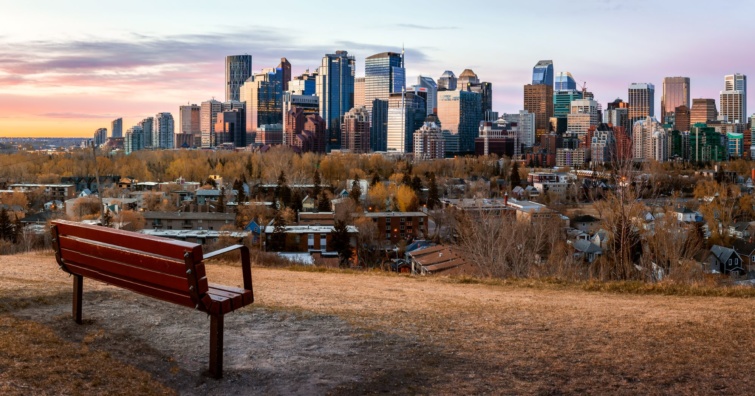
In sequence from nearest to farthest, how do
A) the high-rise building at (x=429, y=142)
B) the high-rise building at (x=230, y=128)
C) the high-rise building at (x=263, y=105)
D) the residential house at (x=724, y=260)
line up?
the residential house at (x=724, y=260) < the high-rise building at (x=429, y=142) < the high-rise building at (x=230, y=128) < the high-rise building at (x=263, y=105)

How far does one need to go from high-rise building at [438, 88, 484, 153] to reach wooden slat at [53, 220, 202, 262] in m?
154

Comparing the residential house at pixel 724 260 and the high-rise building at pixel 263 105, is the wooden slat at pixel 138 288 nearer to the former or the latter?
the residential house at pixel 724 260

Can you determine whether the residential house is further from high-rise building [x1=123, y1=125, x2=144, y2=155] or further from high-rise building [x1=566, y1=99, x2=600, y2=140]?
high-rise building [x1=566, y1=99, x2=600, y2=140]

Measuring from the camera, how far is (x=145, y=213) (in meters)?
37.4

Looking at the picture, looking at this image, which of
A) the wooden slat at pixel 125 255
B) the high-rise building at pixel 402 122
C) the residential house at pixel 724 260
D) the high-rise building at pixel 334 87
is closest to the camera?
the wooden slat at pixel 125 255

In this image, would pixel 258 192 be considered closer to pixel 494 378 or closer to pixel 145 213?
pixel 145 213

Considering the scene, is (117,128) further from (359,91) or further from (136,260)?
(136,260)

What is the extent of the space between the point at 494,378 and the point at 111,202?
41.0m

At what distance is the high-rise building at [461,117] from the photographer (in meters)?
160

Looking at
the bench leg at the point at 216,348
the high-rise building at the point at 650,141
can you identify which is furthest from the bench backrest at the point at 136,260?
the high-rise building at the point at 650,141

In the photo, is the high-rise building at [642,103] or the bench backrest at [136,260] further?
the high-rise building at [642,103]

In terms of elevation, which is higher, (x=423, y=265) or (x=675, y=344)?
(x=675, y=344)

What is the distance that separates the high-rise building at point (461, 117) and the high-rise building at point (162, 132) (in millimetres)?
66776

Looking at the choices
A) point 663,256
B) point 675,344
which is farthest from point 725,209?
point 675,344
